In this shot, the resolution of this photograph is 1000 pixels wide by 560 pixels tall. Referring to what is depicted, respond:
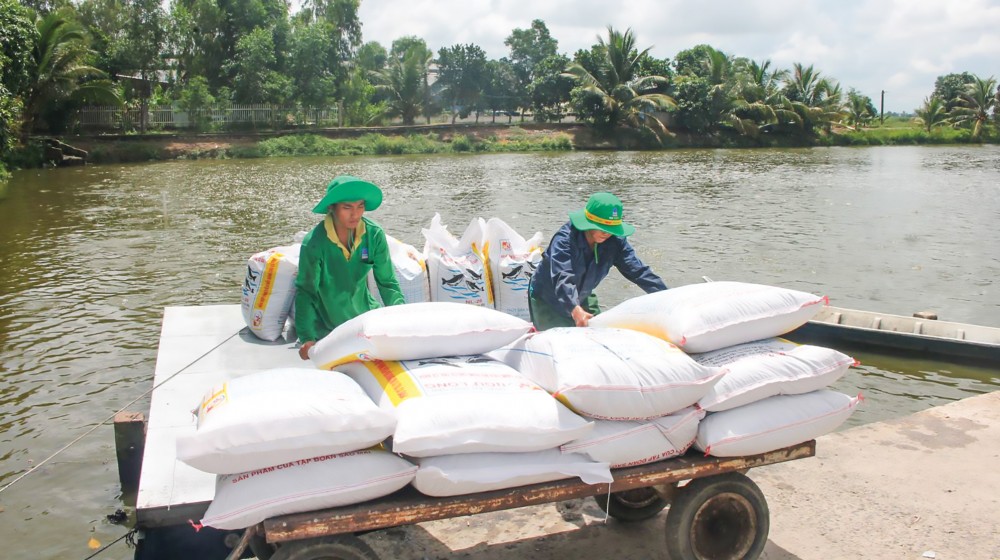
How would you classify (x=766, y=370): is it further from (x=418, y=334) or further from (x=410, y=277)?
(x=410, y=277)

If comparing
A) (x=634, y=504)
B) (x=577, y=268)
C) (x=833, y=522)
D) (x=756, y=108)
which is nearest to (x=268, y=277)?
(x=577, y=268)

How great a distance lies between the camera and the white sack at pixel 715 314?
3.52m

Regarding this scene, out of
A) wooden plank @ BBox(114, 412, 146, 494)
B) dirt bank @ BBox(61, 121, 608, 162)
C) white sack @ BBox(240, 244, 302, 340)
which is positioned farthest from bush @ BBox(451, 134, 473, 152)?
wooden plank @ BBox(114, 412, 146, 494)

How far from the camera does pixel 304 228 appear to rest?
52.4ft

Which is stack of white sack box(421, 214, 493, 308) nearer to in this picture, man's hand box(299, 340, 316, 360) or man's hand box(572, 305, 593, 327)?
man's hand box(572, 305, 593, 327)

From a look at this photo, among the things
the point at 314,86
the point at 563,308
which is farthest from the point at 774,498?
the point at 314,86

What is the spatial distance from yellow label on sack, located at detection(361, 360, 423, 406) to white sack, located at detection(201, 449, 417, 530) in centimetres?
25

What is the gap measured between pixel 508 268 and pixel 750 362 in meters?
2.98

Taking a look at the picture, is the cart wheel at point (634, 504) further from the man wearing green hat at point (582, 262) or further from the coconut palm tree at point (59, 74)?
the coconut palm tree at point (59, 74)

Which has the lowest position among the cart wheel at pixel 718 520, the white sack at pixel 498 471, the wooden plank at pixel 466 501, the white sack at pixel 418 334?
the cart wheel at pixel 718 520

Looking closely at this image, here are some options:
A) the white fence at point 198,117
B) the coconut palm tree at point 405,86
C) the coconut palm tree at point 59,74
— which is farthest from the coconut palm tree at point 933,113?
the coconut palm tree at point 59,74

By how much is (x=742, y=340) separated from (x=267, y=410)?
2072 mm

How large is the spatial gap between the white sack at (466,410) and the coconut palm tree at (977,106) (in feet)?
195

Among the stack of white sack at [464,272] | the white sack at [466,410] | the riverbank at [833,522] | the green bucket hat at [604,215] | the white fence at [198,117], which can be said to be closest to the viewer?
the white sack at [466,410]
